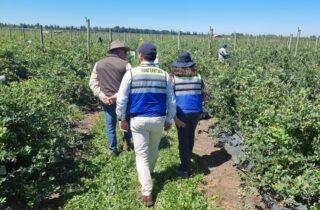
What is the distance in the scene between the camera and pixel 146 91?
4676mm

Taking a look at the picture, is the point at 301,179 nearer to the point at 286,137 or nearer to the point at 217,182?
the point at 286,137

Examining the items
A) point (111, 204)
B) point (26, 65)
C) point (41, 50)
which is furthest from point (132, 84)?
point (41, 50)

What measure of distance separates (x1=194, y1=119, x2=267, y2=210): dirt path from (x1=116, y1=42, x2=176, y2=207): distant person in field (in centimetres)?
97

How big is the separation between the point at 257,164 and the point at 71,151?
327 cm

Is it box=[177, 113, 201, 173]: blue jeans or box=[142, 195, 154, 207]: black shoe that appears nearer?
box=[142, 195, 154, 207]: black shoe

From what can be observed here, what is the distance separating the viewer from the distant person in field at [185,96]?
547cm

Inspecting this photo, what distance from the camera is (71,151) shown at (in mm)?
6570

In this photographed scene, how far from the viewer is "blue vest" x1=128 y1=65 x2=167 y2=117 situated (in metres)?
4.64

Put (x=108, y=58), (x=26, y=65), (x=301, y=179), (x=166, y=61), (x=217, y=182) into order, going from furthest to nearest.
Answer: (x=166, y=61)
(x=26, y=65)
(x=108, y=58)
(x=217, y=182)
(x=301, y=179)

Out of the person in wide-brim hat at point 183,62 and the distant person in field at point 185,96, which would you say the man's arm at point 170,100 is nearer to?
the distant person in field at point 185,96

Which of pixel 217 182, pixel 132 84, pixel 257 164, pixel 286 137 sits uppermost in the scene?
pixel 132 84

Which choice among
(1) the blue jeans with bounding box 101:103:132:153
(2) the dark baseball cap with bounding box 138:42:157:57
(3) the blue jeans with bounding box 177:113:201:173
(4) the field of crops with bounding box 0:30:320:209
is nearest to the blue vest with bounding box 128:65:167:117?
(2) the dark baseball cap with bounding box 138:42:157:57

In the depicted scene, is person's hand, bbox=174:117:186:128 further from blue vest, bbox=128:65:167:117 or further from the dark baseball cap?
the dark baseball cap

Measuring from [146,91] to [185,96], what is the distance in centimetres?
98
